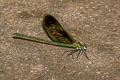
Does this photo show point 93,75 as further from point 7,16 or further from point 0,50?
point 7,16

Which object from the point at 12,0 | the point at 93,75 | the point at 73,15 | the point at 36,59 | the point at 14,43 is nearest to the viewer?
the point at 93,75

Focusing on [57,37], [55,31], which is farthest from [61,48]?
[55,31]

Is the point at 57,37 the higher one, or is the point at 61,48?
the point at 57,37

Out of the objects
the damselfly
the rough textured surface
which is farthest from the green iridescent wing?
the rough textured surface

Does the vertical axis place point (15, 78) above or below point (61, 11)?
below

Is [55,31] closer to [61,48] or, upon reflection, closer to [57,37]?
[57,37]

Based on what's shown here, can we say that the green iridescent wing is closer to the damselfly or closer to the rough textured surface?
the damselfly

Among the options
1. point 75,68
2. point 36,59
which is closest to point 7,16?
point 36,59
